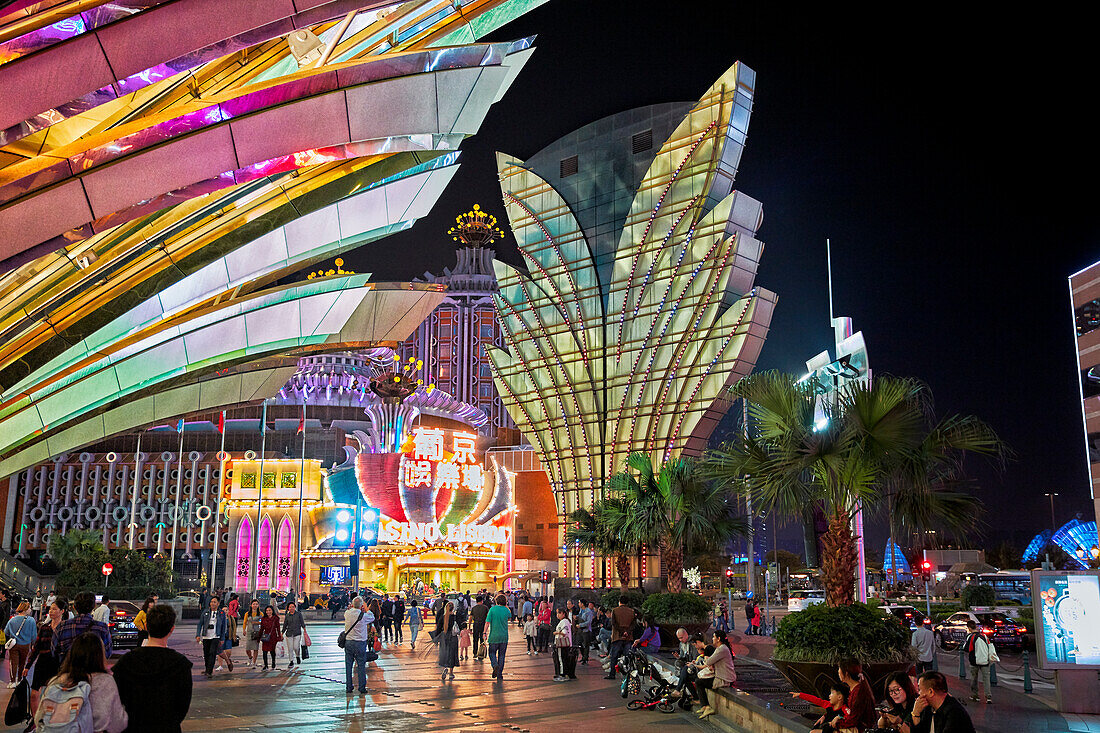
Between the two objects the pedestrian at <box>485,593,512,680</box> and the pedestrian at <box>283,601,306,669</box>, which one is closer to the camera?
the pedestrian at <box>485,593,512,680</box>

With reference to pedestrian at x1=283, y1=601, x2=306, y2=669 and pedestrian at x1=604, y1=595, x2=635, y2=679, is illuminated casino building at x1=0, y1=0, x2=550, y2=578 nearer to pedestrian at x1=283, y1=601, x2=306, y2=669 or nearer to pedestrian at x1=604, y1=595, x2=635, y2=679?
pedestrian at x1=283, y1=601, x2=306, y2=669

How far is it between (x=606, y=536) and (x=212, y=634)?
798 inches

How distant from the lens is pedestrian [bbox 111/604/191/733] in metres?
6.13

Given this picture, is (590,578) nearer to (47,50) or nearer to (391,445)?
(391,445)

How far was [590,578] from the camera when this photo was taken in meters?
62.5

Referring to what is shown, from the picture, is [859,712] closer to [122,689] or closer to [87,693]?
[122,689]

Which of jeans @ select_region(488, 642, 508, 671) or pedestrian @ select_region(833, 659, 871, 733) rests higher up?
pedestrian @ select_region(833, 659, 871, 733)

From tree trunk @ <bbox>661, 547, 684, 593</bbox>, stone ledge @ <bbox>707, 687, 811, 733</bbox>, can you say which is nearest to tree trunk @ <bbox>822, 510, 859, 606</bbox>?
stone ledge @ <bbox>707, 687, 811, 733</bbox>

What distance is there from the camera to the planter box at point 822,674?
12.8m

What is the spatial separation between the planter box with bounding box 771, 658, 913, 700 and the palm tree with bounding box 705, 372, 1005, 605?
175 centimetres

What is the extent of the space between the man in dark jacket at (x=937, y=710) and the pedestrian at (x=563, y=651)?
12.7 m

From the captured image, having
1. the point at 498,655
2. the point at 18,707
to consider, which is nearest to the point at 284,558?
the point at 498,655

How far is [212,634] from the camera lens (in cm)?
2000

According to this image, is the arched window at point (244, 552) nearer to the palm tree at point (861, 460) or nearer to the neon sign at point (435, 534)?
the neon sign at point (435, 534)
